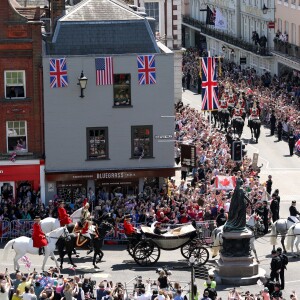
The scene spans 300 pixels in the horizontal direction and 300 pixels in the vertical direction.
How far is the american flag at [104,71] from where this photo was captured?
6925cm

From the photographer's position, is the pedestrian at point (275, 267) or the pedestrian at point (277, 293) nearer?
the pedestrian at point (277, 293)

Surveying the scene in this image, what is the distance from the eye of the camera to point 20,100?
2749 inches

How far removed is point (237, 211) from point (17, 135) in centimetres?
1526

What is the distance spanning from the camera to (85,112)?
6969cm

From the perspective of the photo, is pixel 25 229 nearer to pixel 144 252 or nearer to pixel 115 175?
pixel 115 175

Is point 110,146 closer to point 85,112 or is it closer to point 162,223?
point 85,112

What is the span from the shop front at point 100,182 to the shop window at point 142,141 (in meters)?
0.79

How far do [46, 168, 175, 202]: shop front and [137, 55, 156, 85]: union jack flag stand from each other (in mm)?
4080

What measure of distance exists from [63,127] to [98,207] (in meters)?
5.39

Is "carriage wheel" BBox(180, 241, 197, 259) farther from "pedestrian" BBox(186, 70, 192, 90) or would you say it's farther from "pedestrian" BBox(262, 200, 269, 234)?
"pedestrian" BBox(186, 70, 192, 90)

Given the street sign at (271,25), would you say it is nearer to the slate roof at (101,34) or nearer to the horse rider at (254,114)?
the horse rider at (254,114)

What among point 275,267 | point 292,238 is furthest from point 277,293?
point 292,238

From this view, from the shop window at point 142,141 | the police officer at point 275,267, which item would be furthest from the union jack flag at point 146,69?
the police officer at point 275,267

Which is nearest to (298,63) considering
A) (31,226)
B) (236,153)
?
(236,153)
